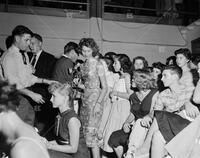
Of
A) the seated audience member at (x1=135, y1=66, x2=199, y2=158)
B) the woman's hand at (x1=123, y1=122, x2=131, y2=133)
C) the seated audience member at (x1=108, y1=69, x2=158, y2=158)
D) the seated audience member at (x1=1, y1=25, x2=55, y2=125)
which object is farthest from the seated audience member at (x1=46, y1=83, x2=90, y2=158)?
the woman's hand at (x1=123, y1=122, x2=131, y2=133)

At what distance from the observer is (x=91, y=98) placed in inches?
144

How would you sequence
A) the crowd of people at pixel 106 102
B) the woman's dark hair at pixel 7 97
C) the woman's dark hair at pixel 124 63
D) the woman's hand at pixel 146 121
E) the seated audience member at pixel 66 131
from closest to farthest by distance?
1. the woman's dark hair at pixel 7 97
2. the seated audience member at pixel 66 131
3. the crowd of people at pixel 106 102
4. the woman's hand at pixel 146 121
5. the woman's dark hair at pixel 124 63

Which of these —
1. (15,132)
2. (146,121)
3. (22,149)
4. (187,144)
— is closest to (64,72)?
(146,121)

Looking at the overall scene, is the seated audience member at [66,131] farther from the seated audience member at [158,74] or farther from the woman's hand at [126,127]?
the seated audience member at [158,74]

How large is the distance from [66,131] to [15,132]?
52.5 inches

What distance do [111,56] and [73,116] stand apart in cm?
219

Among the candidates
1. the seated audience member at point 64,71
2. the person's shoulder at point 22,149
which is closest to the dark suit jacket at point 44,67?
the seated audience member at point 64,71

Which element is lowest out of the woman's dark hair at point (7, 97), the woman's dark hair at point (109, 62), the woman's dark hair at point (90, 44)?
the woman's dark hair at point (109, 62)

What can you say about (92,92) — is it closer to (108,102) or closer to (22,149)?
(108,102)

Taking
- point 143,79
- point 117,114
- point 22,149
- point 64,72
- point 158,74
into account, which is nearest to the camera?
point 22,149

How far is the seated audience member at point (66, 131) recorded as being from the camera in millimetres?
2725

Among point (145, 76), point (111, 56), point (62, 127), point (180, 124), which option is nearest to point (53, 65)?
point (111, 56)

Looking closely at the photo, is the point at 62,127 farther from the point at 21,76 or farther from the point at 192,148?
the point at 192,148

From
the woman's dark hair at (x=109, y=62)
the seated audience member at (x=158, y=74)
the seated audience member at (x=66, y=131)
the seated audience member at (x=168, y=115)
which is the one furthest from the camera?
the woman's dark hair at (x=109, y=62)
